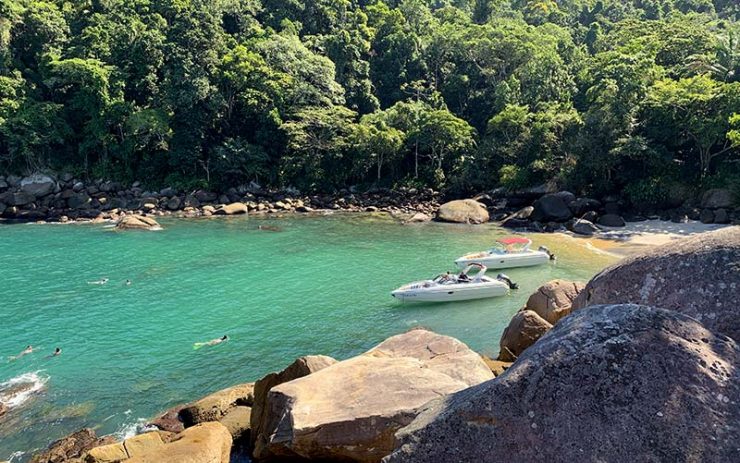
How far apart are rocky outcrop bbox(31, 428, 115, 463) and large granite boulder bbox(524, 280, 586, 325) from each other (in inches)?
526

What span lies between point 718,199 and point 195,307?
1392 inches

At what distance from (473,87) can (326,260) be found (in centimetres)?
3979

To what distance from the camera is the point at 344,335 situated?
65.3ft

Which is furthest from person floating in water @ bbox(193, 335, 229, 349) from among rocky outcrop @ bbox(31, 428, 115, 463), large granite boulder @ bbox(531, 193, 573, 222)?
large granite boulder @ bbox(531, 193, 573, 222)

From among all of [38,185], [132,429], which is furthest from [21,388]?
[38,185]

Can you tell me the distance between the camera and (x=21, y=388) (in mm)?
16094

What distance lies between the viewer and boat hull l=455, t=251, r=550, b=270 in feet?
94.5

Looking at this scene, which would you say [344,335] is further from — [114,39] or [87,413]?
[114,39]

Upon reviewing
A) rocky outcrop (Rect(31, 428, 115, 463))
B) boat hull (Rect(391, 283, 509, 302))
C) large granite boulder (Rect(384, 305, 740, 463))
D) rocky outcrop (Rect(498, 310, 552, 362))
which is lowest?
rocky outcrop (Rect(31, 428, 115, 463))

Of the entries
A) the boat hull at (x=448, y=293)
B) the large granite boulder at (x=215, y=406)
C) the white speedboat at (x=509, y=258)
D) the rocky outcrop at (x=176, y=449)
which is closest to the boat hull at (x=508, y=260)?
the white speedboat at (x=509, y=258)

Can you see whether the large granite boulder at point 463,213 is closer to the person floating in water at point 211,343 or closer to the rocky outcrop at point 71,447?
the person floating in water at point 211,343

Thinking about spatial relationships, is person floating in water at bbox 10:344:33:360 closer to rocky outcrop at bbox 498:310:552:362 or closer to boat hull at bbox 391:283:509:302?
boat hull at bbox 391:283:509:302

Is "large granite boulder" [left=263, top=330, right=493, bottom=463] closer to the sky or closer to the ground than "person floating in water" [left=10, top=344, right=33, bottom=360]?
closer to the sky

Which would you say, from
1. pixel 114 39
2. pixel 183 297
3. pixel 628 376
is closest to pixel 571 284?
pixel 628 376
